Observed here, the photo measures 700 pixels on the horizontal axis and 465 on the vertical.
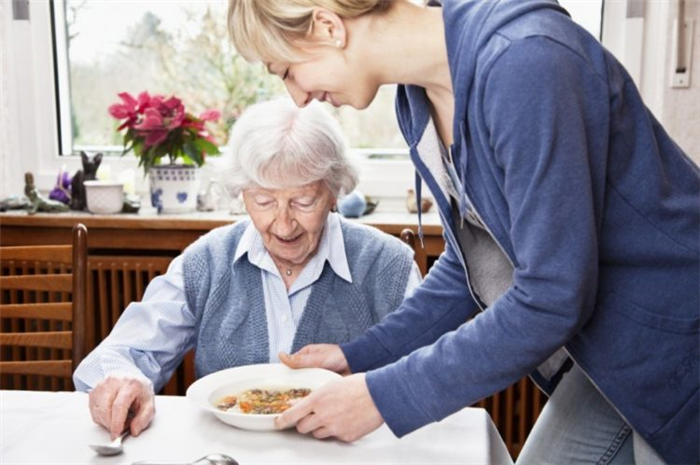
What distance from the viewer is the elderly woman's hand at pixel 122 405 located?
1.31 meters

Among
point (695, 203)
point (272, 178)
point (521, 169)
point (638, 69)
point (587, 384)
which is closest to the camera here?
point (521, 169)

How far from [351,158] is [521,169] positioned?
0.84 m

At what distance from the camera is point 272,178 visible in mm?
1725

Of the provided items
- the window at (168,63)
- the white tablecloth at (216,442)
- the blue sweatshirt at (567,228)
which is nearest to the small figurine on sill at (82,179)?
the window at (168,63)

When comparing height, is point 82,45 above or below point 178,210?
above

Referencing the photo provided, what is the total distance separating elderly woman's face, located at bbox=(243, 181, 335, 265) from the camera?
69.0 inches

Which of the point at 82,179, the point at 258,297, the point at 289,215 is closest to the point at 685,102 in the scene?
the point at 289,215

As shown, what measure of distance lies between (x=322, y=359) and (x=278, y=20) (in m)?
0.65

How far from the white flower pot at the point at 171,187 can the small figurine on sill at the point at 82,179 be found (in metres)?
0.23

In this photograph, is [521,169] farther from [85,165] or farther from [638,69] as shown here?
[85,165]

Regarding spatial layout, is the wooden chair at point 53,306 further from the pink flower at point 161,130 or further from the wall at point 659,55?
the wall at point 659,55

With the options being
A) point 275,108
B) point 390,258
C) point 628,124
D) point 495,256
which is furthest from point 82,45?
point 628,124

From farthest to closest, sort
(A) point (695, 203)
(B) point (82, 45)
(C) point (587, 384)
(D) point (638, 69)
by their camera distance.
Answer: (B) point (82, 45) < (D) point (638, 69) < (C) point (587, 384) < (A) point (695, 203)

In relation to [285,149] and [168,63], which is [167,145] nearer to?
[168,63]
